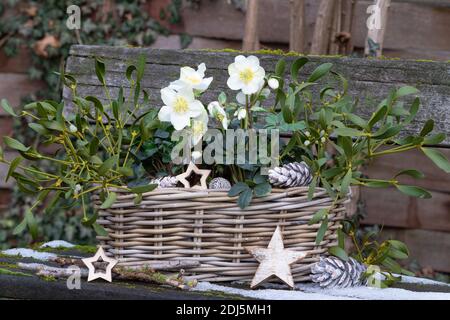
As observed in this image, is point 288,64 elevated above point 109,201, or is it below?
above

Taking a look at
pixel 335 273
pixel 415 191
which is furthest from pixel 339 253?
pixel 415 191

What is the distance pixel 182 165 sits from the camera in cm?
121

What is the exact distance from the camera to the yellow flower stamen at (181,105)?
1140mm

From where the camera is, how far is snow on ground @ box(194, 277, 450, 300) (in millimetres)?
1074

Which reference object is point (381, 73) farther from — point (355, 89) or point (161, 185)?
point (161, 185)

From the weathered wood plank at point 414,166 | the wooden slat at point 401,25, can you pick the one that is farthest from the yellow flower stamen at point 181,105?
the weathered wood plank at point 414,166

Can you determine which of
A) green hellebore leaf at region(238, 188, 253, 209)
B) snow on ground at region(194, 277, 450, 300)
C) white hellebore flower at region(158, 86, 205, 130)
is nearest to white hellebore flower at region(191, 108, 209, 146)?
white hellebore flower at region(158, 86, 205, 130)

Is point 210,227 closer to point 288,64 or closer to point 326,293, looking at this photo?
point 326,293

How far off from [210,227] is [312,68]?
461 mm

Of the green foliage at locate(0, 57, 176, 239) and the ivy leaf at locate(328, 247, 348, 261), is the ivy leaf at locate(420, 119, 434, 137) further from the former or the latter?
the green foliage at locate(0, 57, 176, 239)

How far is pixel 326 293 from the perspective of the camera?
113cm

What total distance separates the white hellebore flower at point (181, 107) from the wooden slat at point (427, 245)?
4.36ft
